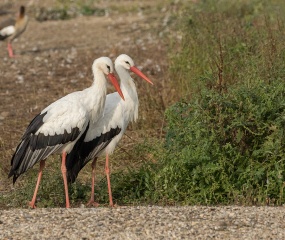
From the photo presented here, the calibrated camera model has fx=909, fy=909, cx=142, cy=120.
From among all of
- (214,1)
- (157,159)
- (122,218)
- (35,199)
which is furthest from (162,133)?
(214,1)

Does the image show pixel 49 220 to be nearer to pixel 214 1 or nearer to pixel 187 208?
pixel 187 208

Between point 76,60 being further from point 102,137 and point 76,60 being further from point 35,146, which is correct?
point 35,146

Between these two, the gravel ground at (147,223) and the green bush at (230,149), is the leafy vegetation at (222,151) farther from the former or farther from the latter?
the gravel ground at (147,223)

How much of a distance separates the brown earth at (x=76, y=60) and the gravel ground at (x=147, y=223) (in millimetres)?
2106

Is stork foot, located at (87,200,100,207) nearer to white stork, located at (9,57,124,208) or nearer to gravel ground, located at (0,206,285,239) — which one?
white stork, located at (9,57,124,208)

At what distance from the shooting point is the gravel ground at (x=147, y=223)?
20.9ft

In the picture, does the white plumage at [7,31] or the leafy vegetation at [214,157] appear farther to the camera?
the white plumage at [7,31]

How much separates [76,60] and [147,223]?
1006 centimetres

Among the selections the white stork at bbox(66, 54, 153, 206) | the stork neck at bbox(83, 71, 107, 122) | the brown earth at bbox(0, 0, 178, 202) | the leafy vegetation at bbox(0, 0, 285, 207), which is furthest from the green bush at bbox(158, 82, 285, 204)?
the brown earth at bbox(0, 0, 178, 202)

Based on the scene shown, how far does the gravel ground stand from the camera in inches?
250

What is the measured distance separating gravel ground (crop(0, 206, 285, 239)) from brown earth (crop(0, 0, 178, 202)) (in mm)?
2106

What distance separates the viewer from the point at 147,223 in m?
6.60

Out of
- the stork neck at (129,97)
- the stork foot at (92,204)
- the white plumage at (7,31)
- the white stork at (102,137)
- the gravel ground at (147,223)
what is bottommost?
the stork foot at (92,204)

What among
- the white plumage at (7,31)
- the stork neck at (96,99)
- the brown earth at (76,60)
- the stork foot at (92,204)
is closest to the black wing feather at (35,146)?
the stork neck at (96,99)
